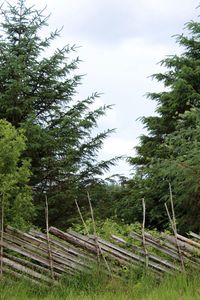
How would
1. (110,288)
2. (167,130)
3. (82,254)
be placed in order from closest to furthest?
(110,288)
(82,254)
(167,130)

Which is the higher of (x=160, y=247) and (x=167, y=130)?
(x=167, y=130)

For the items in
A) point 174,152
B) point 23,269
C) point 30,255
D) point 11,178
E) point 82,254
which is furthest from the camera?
point 174,152

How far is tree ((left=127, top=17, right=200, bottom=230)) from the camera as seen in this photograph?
29.0ft

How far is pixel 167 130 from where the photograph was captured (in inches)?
448

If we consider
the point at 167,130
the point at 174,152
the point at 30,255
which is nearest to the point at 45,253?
the point at 30,255

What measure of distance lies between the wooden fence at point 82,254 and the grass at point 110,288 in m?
0.11

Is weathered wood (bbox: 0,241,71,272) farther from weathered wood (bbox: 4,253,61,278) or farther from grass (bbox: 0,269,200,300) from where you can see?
grass (bbox: 0,269,200,300)

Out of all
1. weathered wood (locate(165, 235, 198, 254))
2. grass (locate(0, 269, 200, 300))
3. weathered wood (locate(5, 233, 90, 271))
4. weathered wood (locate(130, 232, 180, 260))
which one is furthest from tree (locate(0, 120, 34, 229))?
weathered wood (locate(165, 235, 198, 254))

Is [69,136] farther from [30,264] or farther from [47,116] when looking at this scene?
[30,264]

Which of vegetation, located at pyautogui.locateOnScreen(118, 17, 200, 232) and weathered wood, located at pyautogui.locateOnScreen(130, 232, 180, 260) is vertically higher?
vegetation, located at pyautogui.locateOnScreen(118, 17, 200, 232)

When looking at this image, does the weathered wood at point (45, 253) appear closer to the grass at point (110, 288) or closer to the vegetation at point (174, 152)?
the grass at point (110, 288)

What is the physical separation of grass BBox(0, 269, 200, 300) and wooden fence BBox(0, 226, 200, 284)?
11cm

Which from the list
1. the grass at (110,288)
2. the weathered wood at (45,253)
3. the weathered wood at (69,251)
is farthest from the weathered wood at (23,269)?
the weathered wood at (69,251)

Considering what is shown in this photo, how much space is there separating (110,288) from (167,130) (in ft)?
21.6
